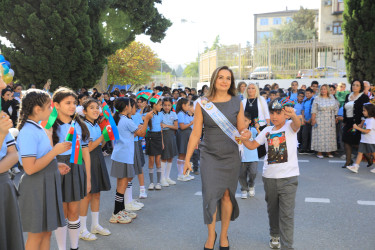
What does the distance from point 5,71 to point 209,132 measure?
2144 mm

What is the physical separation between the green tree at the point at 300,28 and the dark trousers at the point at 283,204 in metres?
51.8

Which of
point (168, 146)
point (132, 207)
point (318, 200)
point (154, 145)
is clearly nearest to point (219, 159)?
point (132, 207)

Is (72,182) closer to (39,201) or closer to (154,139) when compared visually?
(39,201)

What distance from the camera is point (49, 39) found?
42.0 ft

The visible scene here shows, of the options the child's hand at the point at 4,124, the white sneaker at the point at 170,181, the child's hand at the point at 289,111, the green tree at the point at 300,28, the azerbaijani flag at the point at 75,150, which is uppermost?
the green tree at the point at 300,28

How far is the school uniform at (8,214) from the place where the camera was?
8.01 feet

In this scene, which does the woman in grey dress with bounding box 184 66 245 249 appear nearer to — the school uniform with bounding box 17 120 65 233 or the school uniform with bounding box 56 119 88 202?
the school uniform with bounding box 56 119 88 202

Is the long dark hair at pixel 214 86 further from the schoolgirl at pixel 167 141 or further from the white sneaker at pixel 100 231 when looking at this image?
the schoolgirl at pixel 167 141

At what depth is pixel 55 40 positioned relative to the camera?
506 inches

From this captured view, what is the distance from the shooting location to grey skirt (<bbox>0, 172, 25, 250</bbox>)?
2.44 metres

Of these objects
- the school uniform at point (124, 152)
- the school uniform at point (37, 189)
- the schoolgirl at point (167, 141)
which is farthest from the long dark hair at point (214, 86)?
the schoolgirl at point (167, 141)

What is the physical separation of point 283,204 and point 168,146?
11.3ft

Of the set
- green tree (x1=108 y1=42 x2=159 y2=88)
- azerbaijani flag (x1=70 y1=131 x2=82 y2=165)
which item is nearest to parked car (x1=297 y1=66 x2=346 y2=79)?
green tree (x1=108 y1=42 x2=159 y2=88)

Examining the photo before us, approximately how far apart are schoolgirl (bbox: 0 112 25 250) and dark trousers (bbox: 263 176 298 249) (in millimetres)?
2511
